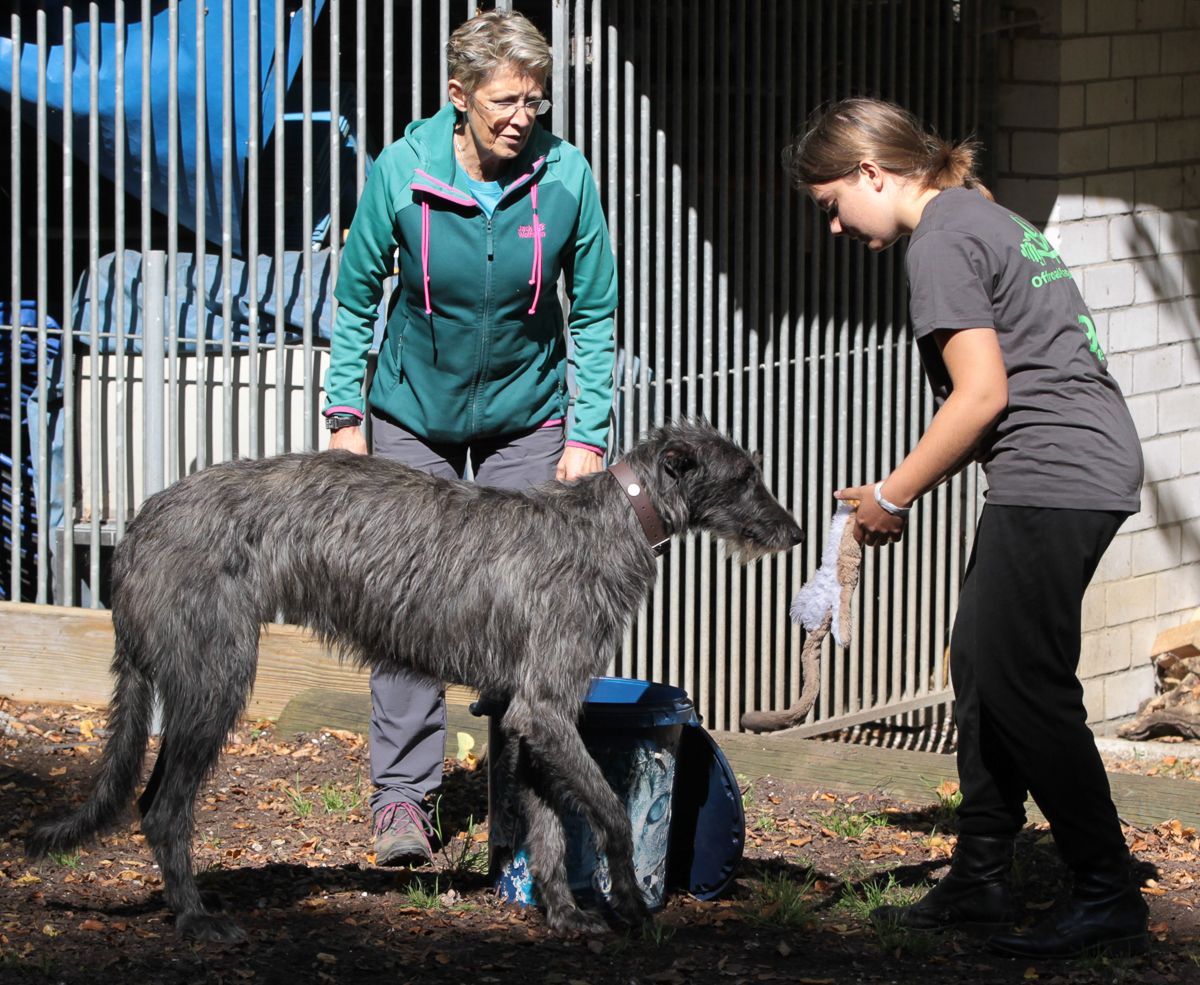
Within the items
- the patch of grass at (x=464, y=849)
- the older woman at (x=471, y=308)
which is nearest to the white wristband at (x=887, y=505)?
the older woman at (x=471, y=308)

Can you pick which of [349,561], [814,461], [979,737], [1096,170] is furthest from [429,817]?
[1096,170]

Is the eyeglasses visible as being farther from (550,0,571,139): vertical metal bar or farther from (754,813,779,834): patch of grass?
(754,813,779,834): patch of grass

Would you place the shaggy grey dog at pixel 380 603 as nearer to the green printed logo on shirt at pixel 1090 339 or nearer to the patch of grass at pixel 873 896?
the patch of grass at pixel 873 896

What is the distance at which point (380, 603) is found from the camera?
4.96 meters

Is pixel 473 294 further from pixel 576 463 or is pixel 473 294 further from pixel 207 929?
pixel 207 929

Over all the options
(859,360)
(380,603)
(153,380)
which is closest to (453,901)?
(380,603)

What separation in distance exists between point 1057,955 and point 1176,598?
18.9 feet

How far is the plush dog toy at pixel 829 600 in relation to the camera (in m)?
4.78

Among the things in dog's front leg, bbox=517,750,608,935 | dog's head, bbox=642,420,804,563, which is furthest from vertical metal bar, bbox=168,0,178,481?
dog's front leg, bbox=517,750,608,935

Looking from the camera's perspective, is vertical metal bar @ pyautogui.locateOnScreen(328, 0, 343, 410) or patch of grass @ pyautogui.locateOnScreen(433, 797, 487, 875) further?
vertical metal bar @ pyautogui.locateOnScreen(328, 0, 343, 410)

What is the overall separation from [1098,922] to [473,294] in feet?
8.61

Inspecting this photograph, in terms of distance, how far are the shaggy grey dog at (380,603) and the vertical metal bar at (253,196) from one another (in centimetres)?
225

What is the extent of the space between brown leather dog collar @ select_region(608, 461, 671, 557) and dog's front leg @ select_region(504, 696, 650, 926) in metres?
0.61

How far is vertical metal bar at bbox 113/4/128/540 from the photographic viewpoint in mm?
7137
